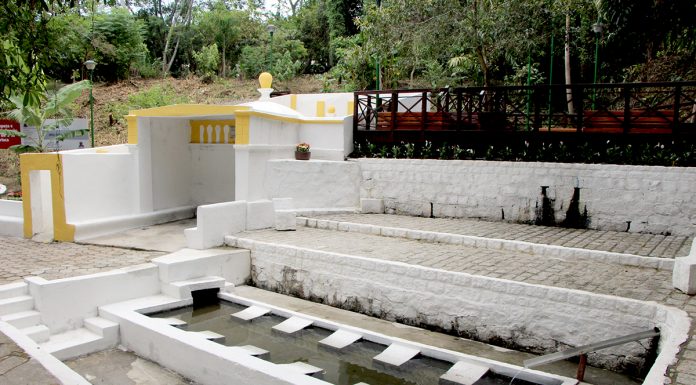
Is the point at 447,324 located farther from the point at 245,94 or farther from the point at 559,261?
the point at 245,94

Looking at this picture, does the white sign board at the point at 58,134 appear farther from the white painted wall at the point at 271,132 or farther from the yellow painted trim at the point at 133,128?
the white painted wall at the point at 271,132

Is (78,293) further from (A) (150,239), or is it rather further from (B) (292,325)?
(A) (150,239)

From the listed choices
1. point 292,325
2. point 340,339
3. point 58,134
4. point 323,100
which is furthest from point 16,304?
point 58,134

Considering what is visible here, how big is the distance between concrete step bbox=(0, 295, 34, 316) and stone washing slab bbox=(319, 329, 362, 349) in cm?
439

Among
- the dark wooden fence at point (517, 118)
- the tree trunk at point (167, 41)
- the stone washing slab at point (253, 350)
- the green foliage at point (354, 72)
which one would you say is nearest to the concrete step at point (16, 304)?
the stone washing slab at point (253, 350)

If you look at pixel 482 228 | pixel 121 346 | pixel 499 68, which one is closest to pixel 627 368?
pixel 482 228

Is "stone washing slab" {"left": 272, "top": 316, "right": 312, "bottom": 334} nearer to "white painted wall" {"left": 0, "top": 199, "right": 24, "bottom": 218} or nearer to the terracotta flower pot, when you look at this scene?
the terracotta flower pot

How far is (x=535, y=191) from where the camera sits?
11.8 m

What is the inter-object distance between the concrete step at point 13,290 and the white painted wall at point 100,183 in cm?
396

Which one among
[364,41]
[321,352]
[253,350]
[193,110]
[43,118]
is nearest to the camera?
[253,350]

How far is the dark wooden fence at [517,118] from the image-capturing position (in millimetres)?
11469

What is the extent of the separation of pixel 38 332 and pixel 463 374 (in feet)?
18.9

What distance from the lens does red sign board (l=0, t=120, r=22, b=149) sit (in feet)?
59.4

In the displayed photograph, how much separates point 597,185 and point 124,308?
9.53 metres
